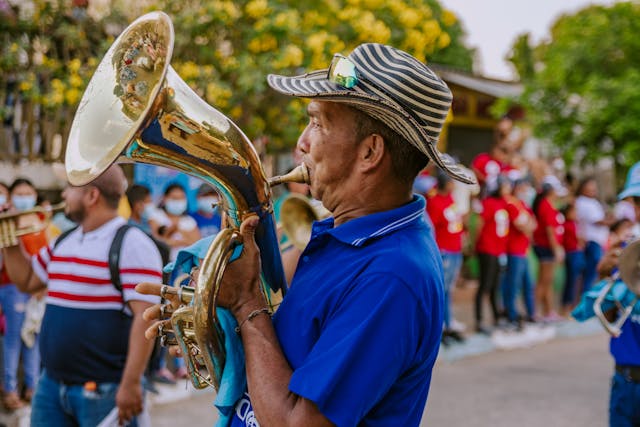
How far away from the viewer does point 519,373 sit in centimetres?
705

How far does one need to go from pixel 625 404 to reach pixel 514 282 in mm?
5188

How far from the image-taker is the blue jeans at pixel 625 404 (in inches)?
130

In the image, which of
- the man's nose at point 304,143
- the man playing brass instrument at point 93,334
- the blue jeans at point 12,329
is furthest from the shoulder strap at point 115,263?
the blue jeans at point 12,329

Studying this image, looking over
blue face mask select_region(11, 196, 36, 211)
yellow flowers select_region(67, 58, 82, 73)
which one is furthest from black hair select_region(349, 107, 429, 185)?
yellow flowers select_region(67, 58, 82, 73)

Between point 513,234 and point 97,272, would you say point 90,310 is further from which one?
point 513,234

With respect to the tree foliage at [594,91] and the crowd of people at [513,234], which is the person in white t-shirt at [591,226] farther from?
the tree foliage at [594,91]

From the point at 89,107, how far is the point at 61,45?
21.8 feet

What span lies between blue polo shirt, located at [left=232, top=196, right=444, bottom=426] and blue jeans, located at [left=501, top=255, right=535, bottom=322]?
6.94 meters

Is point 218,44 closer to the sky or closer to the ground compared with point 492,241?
closer to the sky

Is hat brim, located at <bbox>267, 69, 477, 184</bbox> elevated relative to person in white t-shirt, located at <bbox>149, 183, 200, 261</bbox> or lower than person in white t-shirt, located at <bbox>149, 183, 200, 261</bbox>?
elevated

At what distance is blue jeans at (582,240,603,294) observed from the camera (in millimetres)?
9797

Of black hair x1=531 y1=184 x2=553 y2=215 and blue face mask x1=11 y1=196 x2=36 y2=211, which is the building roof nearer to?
black hair x1=531 y1=184 x2=553 y2=215

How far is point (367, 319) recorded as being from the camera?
1494 millimetres

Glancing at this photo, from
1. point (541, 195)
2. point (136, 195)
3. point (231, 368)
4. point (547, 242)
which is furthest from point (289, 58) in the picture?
point (231, 368)
